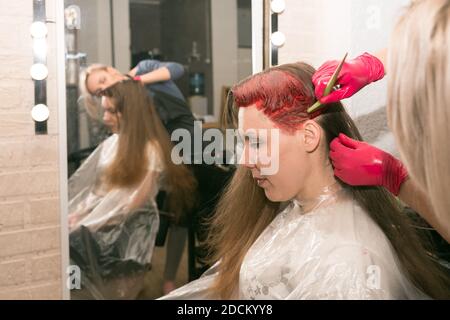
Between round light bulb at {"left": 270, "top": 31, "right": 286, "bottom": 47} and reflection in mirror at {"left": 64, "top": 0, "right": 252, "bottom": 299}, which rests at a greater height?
round light bulb at {"left": 270, "top": 31, "right": 286, "bottom": 47}

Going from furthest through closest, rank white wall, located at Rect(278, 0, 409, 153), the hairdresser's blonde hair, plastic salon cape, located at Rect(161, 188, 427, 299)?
white wall, located at Rect(278, 0, 409, 153) → plastic salon cape, located at Rect(161, 188, 427, 299) → the hairdresser's blonde hair

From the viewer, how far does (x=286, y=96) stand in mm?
1095

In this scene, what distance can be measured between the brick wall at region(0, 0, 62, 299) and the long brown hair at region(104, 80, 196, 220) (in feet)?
0.60

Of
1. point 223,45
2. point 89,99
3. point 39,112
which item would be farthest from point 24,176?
point 223,45

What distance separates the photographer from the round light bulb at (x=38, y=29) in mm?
1311

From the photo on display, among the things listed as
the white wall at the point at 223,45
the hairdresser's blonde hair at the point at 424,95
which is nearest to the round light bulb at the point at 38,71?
the white wall at the point at 223,45

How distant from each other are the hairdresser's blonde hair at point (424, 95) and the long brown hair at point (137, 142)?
622 mm

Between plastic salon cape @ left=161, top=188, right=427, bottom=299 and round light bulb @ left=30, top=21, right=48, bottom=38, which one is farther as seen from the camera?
round light bulb @ left=30, top=21, right=48, bottom=38

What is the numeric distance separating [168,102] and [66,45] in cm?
32

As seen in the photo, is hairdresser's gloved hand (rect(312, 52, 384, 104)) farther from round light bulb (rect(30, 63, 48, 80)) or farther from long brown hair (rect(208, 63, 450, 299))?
round light bulb (rect(30, 63, 48, 80))

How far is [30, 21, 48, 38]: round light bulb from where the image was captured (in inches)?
51.6

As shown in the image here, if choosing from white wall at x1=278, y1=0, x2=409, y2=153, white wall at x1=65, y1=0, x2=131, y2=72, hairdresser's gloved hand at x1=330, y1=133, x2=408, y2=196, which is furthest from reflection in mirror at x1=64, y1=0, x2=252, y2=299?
hairdresser's gloved hand at x1=330, y1=133, x2=408, y2=196

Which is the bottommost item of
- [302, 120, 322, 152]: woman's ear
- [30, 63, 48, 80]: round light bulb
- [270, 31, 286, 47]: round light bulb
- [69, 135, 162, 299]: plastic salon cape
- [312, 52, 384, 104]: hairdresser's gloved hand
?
[69, 135, 162, 299]: plastic salon cape
